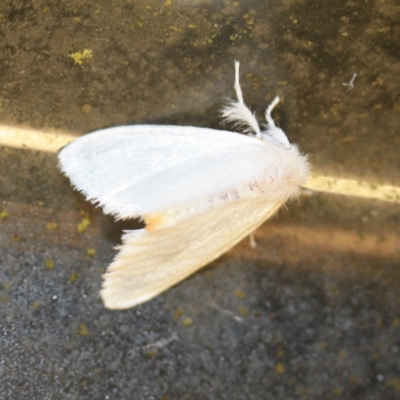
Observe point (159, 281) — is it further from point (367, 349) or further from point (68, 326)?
point (367, 349)

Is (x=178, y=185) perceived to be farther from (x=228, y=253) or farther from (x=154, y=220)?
(x=228, y=253)

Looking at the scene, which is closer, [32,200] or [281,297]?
[32,200]

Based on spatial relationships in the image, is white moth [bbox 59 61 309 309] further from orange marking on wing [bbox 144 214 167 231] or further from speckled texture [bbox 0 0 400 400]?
speckled texture [bbox 0 0 400 400]

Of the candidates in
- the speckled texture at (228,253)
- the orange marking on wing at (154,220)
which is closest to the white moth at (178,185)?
the orange marking on wing at (154,220)

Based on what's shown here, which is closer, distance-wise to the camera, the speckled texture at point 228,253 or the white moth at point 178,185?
the white moth at point 178,185

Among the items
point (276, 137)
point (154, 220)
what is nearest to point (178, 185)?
point (154, 220)

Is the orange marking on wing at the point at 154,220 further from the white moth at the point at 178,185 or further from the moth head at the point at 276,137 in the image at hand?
the moth head at the point at 276,137

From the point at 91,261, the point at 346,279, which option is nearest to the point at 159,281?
the point at 91,261
